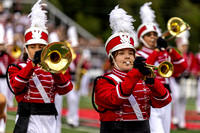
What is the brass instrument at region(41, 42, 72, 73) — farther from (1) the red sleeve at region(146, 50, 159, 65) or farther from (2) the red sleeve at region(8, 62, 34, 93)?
(1) the red sleeve at region(146, 50, 159, 65)

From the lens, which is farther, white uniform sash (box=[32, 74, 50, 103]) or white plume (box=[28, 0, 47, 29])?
white plume (box=[28, 0, 47, 29])

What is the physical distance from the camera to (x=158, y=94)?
14.4 ft

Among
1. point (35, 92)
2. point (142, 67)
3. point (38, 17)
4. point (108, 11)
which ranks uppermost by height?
point (108, 11)

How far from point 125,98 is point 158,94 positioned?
1.28 feet

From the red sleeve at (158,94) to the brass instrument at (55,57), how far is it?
95cm

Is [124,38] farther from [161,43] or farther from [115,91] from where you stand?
[161,43]

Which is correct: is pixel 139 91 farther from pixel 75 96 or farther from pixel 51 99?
pixel 75 96

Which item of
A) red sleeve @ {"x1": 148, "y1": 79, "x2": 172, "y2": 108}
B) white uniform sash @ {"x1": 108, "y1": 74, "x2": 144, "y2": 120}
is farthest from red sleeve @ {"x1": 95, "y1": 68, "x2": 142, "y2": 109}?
red sleeve @ {"x1": 148, "y1": 79, "x2": 172, "y2": 108}

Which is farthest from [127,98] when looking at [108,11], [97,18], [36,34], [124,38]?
[108,11]

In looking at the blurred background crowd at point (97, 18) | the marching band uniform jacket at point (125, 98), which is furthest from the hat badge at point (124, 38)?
the blurred background crowd at point (97, 18)

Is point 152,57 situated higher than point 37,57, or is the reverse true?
point 152,57

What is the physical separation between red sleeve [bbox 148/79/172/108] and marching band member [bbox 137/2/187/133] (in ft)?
4.65

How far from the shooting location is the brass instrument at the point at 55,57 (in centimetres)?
458

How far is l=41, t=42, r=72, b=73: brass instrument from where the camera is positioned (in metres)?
4.58
